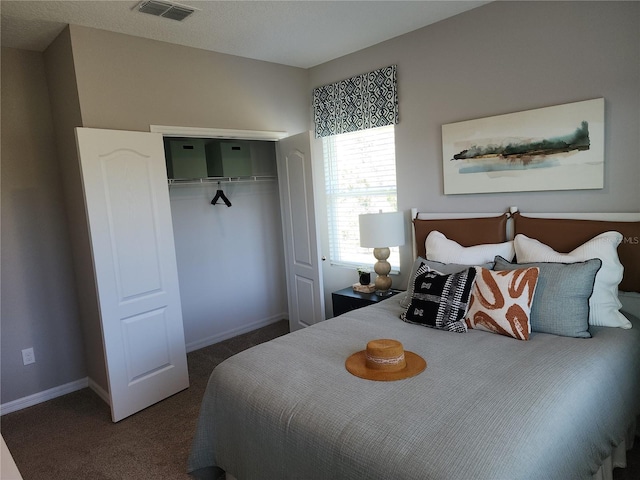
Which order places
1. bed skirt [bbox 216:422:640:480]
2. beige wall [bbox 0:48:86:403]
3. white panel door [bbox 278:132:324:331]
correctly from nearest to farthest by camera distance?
bed skirt [bbox 216:422:640:480]
beige wall [bbox 0:48:86:403]
white panel door [bbox 278:132:324:331]

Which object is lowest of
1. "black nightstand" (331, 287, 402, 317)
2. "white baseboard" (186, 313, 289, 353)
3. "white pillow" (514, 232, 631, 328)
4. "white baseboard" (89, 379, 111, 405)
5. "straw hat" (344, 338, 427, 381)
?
"white baseboard" (89, 379, 111, 405)

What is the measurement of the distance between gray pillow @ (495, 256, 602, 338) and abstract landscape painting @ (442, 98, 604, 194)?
0.68m

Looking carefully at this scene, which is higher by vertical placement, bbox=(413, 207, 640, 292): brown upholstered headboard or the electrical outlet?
bbox=(413, 207, 640, 292): brown upholstered headboard

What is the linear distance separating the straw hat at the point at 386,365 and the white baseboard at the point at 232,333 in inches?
99.5

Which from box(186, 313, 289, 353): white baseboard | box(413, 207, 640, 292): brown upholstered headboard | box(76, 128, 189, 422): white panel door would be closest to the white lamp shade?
box(413, 207, 640, 292): brown upholstered headboard

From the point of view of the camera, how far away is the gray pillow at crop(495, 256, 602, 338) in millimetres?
2078

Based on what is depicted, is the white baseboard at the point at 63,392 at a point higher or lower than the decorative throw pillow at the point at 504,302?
lower

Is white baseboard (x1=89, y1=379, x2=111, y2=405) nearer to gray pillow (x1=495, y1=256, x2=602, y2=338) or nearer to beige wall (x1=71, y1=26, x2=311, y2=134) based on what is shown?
beige wall (x1=71, y1=26, x2=311, y2=134)

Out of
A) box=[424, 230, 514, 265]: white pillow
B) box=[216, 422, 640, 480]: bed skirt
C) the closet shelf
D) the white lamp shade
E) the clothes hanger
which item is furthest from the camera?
the clothes hanger

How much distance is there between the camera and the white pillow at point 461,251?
2658 mm

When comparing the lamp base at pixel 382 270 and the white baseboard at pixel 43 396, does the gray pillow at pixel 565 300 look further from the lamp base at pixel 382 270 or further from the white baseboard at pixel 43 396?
the white baseboard at pixel 43 396

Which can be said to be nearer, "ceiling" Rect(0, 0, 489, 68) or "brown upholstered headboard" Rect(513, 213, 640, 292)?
"brown upholstered headboard" Rect(513, 213, 640, 292)

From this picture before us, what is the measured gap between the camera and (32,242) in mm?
3170

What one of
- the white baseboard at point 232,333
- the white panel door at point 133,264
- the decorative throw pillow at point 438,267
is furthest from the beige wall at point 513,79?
the white panel door at point 133,264
